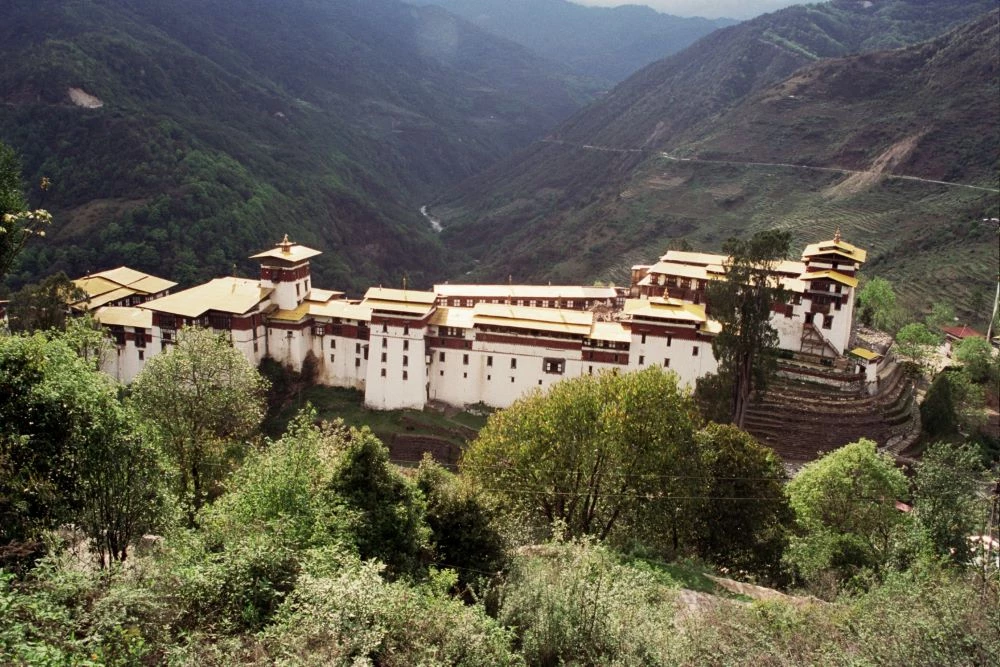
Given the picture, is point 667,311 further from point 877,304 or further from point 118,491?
point 118,491

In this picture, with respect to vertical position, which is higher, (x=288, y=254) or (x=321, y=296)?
(x=288, y=254)

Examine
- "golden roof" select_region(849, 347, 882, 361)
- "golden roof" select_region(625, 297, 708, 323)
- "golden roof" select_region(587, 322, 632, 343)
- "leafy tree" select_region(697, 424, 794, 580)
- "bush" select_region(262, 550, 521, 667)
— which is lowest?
"leafy tree" select_region(697, 424, 794, 580)

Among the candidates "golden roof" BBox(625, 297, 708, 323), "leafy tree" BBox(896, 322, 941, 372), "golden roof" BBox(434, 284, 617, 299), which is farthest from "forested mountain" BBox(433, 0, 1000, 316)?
"golden roof" BBox(625, 297, 708, 323)

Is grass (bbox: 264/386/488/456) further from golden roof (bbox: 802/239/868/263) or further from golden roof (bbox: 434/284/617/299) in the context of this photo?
golden roof (bbox: 802/239/868/263)

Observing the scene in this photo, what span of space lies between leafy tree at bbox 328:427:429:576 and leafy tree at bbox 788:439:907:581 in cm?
1249

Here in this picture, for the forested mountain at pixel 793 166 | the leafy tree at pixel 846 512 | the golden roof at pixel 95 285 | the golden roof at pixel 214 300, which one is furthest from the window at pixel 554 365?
the forested mountain at pixel 793 166

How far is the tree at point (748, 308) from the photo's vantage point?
31.7 meters

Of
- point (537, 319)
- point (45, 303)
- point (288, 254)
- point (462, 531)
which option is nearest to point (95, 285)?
point (45, 303)

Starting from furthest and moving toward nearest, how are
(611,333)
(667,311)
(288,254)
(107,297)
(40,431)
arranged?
1. (107,297)
2. (288,254)
3. (611,333)
4. (667,311)
5. (40,431)

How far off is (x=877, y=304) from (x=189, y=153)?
73560 mm

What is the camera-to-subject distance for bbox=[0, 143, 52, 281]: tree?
1375 cm

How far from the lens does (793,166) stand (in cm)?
8569

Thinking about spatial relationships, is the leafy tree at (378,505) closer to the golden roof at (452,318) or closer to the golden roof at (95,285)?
the golden roof at (452,318)

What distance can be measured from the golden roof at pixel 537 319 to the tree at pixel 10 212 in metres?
24.4
